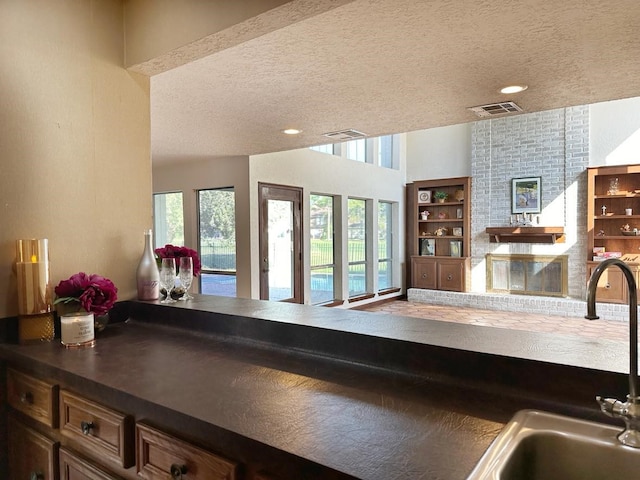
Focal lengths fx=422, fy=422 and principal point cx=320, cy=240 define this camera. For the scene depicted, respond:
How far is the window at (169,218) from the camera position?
6.22 m

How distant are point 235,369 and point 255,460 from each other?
0.46 m

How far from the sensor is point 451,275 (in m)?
Result: 7.90

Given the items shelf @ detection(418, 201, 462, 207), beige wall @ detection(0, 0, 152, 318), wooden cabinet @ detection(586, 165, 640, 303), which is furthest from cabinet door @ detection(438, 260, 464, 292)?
beige wall @ detection(0, 0, 152, 318)

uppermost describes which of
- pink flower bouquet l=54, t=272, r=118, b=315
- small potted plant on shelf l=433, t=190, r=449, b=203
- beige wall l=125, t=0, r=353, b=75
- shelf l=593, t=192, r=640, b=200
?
beige wall l=125, t=0, r=353, b=75

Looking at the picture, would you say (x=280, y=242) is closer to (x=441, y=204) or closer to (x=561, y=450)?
(x=441, y=204)

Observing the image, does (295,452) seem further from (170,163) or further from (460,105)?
(170,163)

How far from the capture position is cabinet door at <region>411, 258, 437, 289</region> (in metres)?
8.09

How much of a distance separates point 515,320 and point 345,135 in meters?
4.09

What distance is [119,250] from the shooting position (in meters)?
2.01

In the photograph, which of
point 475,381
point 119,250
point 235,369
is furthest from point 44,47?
point 475,381

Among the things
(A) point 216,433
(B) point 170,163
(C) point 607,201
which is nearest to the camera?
(A) point 216,433

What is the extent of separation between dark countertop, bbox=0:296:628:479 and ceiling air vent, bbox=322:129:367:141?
106 inches

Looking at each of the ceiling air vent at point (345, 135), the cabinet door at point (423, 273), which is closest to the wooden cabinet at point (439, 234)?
the cabinet door at point (423, 273)

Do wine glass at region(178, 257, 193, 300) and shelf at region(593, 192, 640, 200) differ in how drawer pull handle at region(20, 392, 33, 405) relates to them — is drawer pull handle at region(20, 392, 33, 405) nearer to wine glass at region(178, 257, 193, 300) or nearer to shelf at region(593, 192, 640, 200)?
wine glass at region(178, 257, 193, 300)
